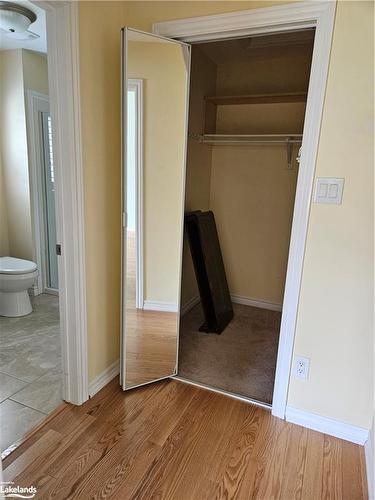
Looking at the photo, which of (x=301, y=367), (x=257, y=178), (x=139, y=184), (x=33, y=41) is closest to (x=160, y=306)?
(x=139, y=184)

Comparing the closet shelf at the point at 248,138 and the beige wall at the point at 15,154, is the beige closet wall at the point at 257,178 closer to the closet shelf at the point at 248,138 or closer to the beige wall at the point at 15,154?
the closet shelf at the point at 248,138

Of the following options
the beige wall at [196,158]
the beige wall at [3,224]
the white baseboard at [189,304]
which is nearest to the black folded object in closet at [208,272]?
the beige wall at [196,158]

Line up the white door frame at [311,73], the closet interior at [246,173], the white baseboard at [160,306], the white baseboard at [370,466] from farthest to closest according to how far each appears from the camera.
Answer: the closet interior at [246,173] → the white baseboard at [160,306] → the white door frame at [311,73] → the white baseboard at [370,466]

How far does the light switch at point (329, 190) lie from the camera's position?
1629 millimetres

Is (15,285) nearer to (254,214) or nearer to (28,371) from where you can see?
(28,371)

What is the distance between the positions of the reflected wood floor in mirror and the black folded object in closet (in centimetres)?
70

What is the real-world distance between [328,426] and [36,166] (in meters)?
3.23

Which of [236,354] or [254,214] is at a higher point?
[254,214]

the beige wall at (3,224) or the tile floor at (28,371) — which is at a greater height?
the beige wall at (3,224)

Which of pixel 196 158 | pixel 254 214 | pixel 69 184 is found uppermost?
pixel 196 158

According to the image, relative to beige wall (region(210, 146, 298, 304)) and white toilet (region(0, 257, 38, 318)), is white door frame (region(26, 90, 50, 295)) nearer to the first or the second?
white toilet (region(0, 257, 38, 318))

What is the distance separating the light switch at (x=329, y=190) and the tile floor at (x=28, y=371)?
6.14 ft

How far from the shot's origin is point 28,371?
2.28 metres

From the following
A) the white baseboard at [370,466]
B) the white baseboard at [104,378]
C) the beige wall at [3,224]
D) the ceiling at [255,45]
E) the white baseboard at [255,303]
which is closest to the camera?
the white baseboard at [370,466]
